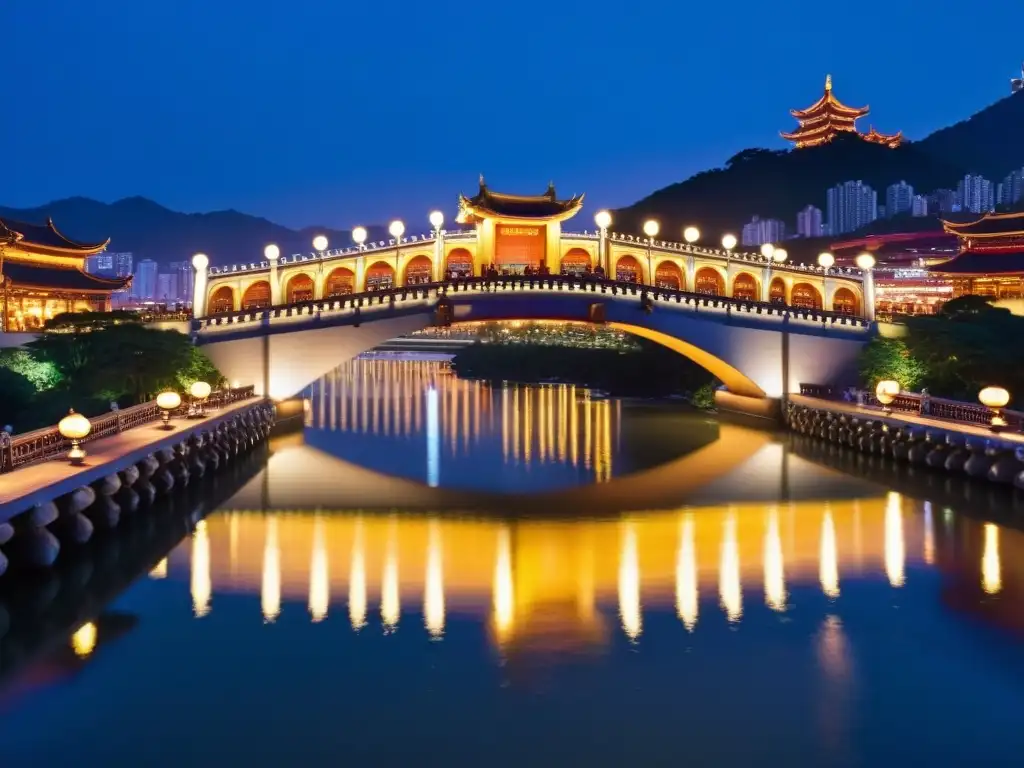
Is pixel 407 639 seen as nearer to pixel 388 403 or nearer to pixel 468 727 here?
pixel 468 727

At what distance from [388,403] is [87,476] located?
109 ft

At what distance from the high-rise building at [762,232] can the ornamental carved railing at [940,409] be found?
71.3 m

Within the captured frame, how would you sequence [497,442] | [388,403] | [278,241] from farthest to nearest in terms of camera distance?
[278,241], [388,403], [497,442]

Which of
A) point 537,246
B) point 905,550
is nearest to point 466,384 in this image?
point 537,246

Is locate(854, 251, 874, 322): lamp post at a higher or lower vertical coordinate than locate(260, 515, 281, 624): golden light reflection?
higher

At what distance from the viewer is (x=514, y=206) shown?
4359cm

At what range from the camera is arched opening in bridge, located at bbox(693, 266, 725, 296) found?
45812 millimetres

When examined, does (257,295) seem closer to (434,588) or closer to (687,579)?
(434,588)

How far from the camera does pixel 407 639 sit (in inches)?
487

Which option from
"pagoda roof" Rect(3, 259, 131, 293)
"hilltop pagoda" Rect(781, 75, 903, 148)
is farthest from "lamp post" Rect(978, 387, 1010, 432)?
"hilltop pagoda" Rect(781, 75, 903, 148)

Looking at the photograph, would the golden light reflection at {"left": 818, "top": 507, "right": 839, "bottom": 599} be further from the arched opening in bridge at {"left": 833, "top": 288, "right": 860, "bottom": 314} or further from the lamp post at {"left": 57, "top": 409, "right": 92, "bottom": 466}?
the arched opening in bridge at {"left": 833, "top": 288, "right": 860, "bottom": 314}

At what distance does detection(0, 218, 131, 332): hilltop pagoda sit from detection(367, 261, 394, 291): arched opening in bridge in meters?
10.5

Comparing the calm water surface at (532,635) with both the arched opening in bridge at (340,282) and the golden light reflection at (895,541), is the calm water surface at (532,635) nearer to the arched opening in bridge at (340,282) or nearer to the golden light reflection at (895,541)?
the golden light reflection at (895,541)

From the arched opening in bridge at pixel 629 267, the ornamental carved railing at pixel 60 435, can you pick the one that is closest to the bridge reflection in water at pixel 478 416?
the arched opening in bridge at pixel 629 267
